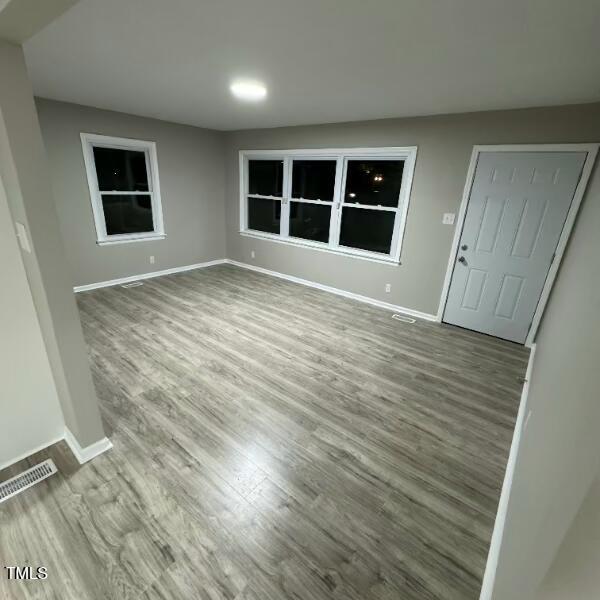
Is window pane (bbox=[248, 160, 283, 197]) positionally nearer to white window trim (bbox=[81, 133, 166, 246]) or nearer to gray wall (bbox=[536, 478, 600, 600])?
white window trim (bbox=[81, 133, 166, 246])

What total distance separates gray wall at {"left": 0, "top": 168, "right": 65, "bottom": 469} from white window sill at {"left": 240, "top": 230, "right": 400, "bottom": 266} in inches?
149

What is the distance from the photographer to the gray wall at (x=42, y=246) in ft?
4.21

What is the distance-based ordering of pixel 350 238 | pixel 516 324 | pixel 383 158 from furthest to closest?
pixel 350 238
pixel 383 158
pixel 516 324

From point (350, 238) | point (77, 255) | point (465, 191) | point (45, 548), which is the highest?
point (465, 191)

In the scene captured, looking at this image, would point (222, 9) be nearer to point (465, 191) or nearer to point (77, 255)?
point (465, 191)

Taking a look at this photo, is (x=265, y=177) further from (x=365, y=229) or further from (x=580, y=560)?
(x=580, y=560)

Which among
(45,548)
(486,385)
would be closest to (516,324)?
(486,385)

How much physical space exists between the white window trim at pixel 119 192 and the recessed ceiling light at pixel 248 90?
7.42 feet

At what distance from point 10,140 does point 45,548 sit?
183 centimetres

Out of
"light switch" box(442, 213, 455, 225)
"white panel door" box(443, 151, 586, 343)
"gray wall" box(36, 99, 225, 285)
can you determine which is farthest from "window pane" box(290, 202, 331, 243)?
"white panel door" box(443, 151, 586, 343)

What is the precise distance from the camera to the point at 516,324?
3525mm

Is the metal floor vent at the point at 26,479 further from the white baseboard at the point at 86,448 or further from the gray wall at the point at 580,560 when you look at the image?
the gray wall at the point at 580,560

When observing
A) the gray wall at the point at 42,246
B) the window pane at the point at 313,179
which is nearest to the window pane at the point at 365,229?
the window pane at the point at 313,179

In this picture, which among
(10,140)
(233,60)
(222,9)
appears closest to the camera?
(10,140)
